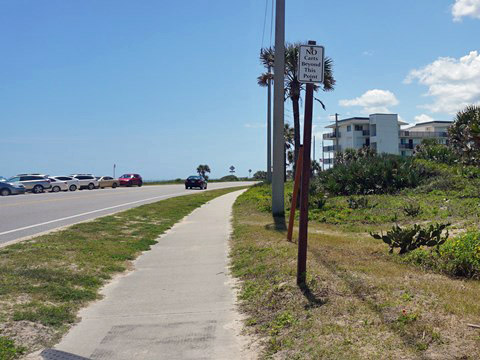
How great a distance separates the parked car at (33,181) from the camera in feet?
130

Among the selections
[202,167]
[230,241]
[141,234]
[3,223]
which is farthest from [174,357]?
[202,167]

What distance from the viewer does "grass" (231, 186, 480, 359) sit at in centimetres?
416

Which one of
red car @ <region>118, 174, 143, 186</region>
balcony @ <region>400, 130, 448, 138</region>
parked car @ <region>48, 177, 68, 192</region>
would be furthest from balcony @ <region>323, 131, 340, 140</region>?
parked car @ <region>48, 177, 68, 192</region>

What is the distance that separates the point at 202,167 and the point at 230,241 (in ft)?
291

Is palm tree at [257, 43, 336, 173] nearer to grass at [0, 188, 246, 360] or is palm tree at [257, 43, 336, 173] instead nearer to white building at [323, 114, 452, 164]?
grass at [0, 188, 246, 360]

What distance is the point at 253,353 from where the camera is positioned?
475 cm

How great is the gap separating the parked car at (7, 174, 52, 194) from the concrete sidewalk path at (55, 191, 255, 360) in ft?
109

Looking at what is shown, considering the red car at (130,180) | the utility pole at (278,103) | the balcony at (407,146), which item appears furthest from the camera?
the balcony at (407,146)

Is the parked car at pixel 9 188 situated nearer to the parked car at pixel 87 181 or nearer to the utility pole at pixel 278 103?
the parked car at pixel 87 181

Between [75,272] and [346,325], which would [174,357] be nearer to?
[346,325]

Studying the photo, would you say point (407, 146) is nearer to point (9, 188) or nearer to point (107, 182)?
point (107, 182)

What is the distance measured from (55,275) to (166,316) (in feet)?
8.61

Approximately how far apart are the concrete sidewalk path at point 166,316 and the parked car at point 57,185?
35.3 m

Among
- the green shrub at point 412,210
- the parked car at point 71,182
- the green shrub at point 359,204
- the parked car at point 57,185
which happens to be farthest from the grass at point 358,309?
the parked car at point 71,182
